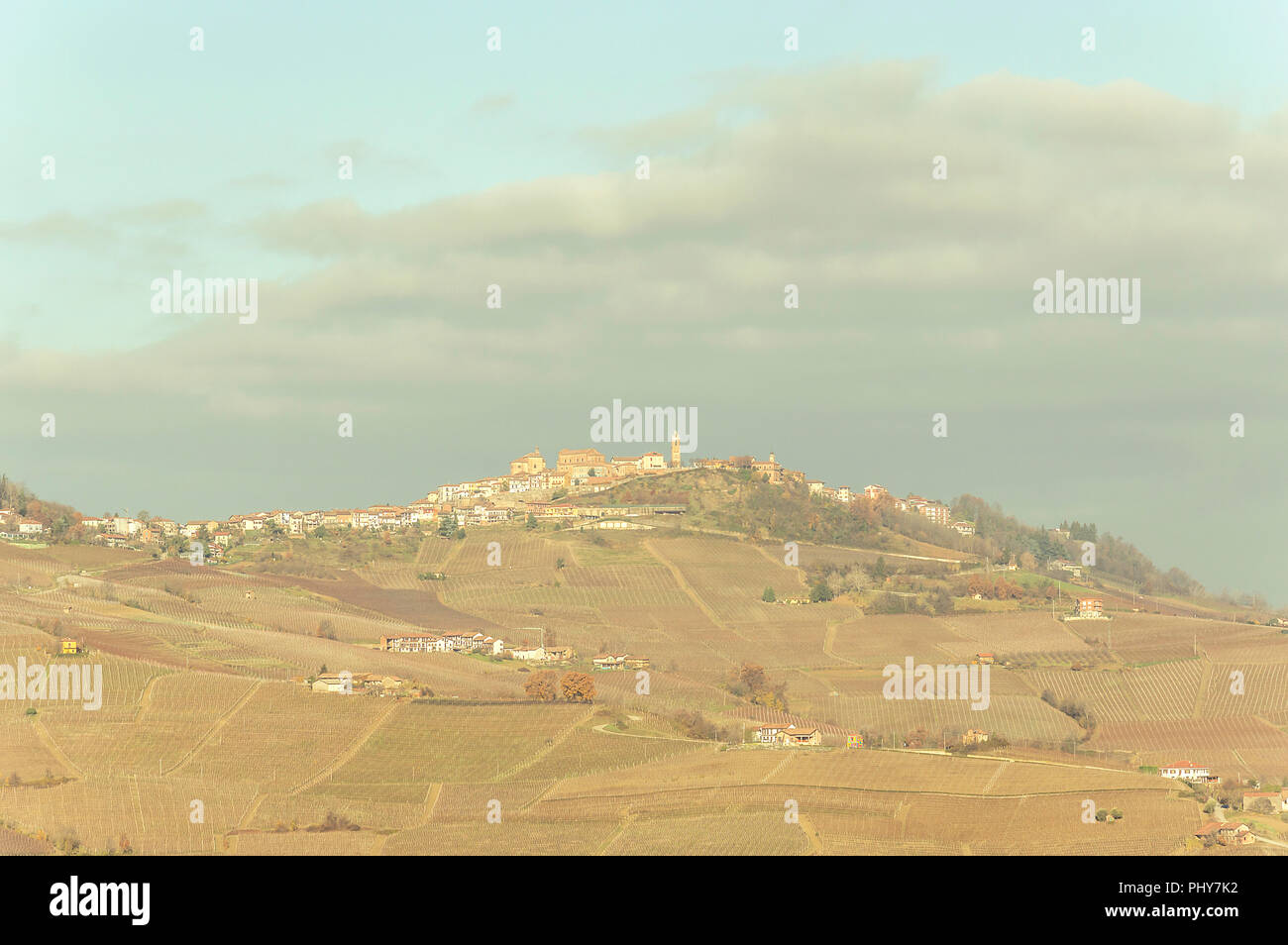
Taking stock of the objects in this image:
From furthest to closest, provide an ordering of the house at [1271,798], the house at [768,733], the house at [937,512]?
the house at [937,512]
the house at [768,733]
the house at [1271,798]

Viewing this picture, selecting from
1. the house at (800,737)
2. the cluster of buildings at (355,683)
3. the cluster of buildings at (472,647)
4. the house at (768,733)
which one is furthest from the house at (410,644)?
the house at (800,737)

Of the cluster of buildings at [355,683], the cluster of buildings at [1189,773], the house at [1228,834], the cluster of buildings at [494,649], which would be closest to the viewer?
the house at [1228,834]

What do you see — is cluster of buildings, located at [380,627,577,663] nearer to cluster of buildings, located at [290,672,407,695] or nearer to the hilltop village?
cluster of buildings, located at [290,672,407,695]

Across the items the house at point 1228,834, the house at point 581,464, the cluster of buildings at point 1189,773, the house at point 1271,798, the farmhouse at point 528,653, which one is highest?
the house at point 581,464

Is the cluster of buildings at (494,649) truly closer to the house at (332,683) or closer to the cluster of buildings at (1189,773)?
the house at (332,683)

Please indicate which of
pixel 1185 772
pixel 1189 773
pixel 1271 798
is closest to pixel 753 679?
pixel 1185 772

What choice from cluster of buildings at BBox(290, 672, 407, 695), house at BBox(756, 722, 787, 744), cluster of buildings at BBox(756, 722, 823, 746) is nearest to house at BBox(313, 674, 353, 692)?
cluster of buildings at BBox(290, 672, 407, 695)
